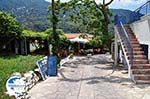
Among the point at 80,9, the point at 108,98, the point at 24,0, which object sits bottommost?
the point at 108,98

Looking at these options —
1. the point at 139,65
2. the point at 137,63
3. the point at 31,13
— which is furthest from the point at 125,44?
the point at 31,13

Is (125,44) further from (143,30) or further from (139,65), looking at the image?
(139,65)

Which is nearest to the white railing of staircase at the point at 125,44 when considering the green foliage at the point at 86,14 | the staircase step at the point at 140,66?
the staircase step at the point at 140,66

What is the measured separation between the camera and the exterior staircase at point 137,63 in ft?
56.7

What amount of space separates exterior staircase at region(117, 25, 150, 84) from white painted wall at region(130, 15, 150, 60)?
42 cm

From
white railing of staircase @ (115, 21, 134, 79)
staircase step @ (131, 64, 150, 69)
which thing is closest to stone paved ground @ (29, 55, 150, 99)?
staircase step @ (131, 64, 150, 69)

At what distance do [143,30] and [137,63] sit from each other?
2.39 metres

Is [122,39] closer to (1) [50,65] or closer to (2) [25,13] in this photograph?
(1) [50,65]

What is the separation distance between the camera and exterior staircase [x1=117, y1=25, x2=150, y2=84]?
56.7 feet

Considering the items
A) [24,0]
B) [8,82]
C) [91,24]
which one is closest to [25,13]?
[24,0]

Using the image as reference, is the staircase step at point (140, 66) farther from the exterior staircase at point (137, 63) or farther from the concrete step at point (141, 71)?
the concrete step at point (141, 71)

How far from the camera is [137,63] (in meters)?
19.1

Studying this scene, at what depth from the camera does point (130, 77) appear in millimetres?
18453

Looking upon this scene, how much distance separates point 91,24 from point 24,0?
72928 millimetres
